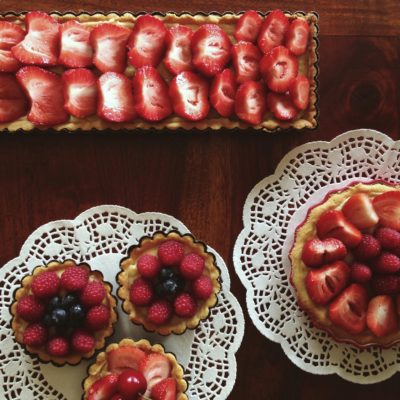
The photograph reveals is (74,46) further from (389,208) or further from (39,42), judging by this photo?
(389,208)

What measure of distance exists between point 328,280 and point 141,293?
49cm

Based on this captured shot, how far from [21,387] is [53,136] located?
691 mm

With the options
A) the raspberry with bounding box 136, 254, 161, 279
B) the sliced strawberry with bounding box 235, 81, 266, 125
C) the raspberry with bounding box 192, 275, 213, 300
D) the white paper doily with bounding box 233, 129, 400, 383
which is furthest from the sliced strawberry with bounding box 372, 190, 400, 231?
the raspberry with bounding box 136, 254, 161, 279

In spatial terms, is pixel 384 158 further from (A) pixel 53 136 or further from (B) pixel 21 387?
(B) pixel 21 387

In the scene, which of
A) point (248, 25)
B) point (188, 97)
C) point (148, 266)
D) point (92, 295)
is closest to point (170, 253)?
point (148, 266)

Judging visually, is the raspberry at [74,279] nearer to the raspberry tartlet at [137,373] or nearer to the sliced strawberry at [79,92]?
the raspberry tartlet at [137,373]

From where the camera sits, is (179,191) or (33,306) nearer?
(33,306)

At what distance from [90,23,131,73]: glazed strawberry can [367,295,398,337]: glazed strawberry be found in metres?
0.93

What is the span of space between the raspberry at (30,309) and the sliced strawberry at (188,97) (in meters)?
0.62

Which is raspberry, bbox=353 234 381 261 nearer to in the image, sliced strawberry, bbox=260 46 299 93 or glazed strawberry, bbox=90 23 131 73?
sliced strawberry, bbox=260 46 299 93

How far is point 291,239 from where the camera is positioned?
1735 mm

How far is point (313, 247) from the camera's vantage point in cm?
163

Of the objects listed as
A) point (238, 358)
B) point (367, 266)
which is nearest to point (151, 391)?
point (238, 358)

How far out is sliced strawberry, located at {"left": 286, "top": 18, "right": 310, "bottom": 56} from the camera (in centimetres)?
169
